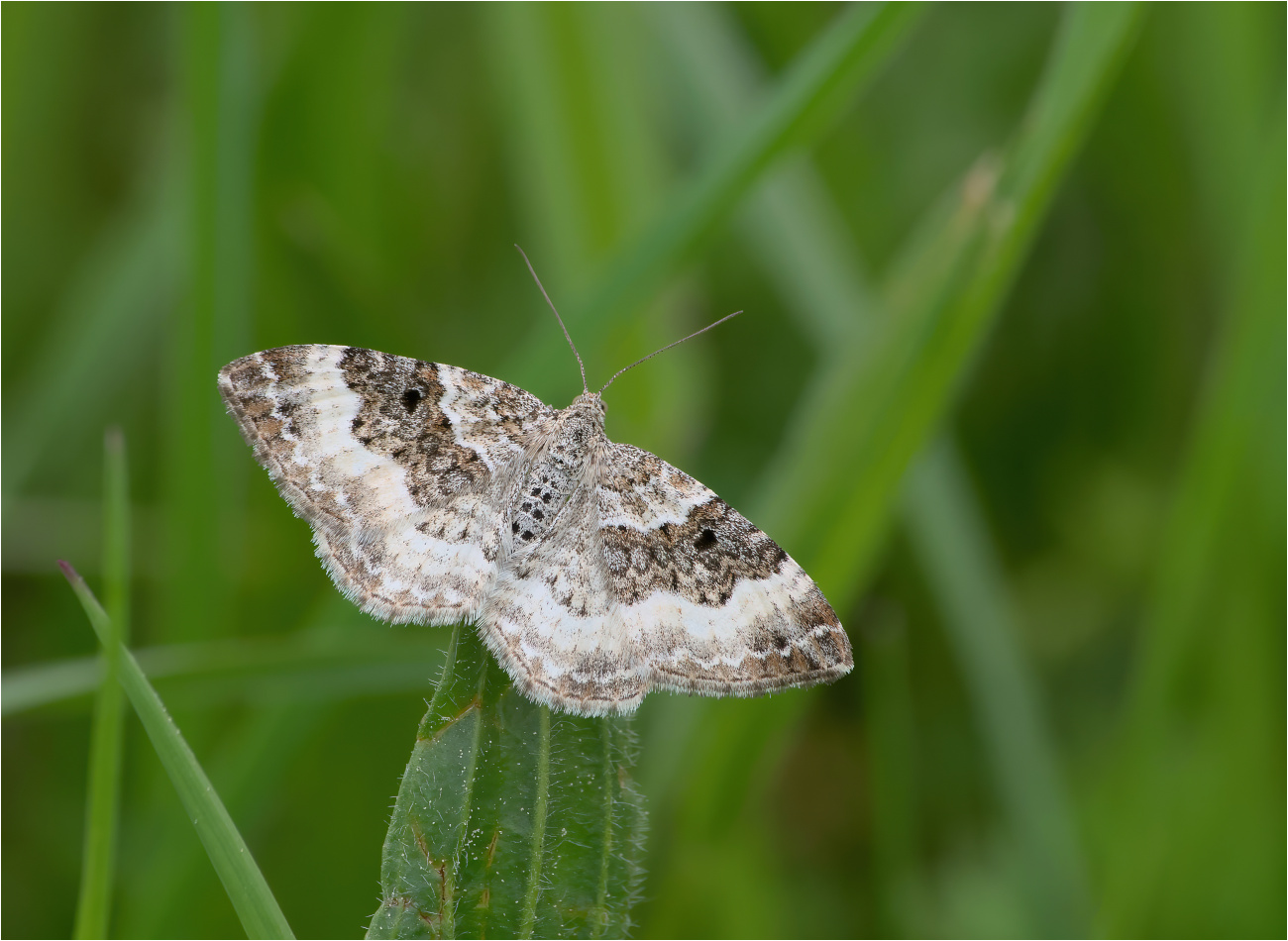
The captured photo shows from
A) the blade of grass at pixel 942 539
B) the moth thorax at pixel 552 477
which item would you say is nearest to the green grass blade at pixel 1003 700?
the blade of grass at pixel 942 539

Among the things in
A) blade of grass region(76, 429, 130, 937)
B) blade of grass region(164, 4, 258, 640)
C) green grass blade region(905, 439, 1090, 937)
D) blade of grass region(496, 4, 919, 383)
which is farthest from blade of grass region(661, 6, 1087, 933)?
blade of grass region(76, 429, 130, 937)

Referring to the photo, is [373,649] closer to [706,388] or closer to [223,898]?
[223,898]

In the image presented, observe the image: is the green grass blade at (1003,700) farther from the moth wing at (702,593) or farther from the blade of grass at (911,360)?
the moth wing at (702,593)

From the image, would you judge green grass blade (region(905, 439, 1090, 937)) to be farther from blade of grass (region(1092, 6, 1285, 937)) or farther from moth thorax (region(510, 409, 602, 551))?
moth thorax (region(510, 409, 602, 551))

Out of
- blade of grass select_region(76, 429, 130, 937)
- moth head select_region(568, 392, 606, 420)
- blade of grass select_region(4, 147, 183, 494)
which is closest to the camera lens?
blade of grass select_region(76, 429, 130, 937)

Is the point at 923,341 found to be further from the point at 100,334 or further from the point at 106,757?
the point at 100,334

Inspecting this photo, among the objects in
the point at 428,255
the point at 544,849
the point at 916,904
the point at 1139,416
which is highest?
the point at 428,255

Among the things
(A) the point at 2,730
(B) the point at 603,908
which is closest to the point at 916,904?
(B) the point at 603,908
